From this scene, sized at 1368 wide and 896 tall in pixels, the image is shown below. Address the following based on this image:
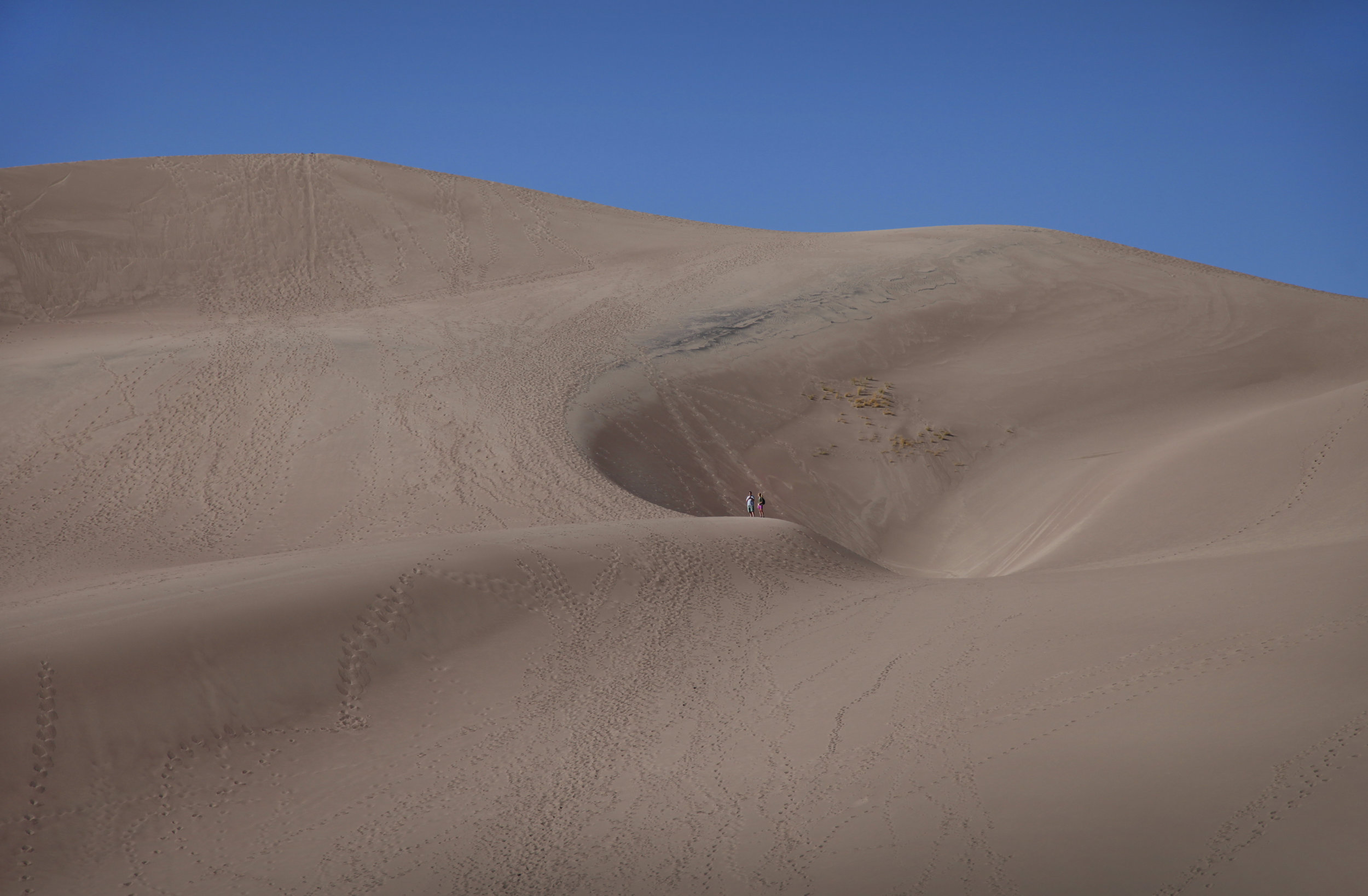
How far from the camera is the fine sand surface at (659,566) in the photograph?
6.81 meters

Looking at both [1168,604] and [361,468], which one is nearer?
[1168,604]

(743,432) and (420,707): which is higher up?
(743,432)

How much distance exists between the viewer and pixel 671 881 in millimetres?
6418

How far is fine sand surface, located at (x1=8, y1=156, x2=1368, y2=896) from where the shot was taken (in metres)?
6.81

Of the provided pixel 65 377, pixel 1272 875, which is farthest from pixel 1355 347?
pixel 65 377

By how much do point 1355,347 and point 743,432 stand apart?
49.7 ft

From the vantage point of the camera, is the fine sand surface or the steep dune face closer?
the fine sand surface

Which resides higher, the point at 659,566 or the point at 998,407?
the point at 998,407

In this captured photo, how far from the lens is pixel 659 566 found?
1257cm

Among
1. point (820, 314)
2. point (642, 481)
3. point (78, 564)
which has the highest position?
point (820, 314)

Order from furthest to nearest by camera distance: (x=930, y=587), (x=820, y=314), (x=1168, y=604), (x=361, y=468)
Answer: (x=820, y=314) < (x=361, y=468) < (x=930, y=587) < (x=1168, y=604)

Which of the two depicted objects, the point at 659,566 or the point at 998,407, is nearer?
the point at 659,566

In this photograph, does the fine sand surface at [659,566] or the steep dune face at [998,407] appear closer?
the fine sand surface at [659,566]

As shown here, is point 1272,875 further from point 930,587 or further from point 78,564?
point 78,564
